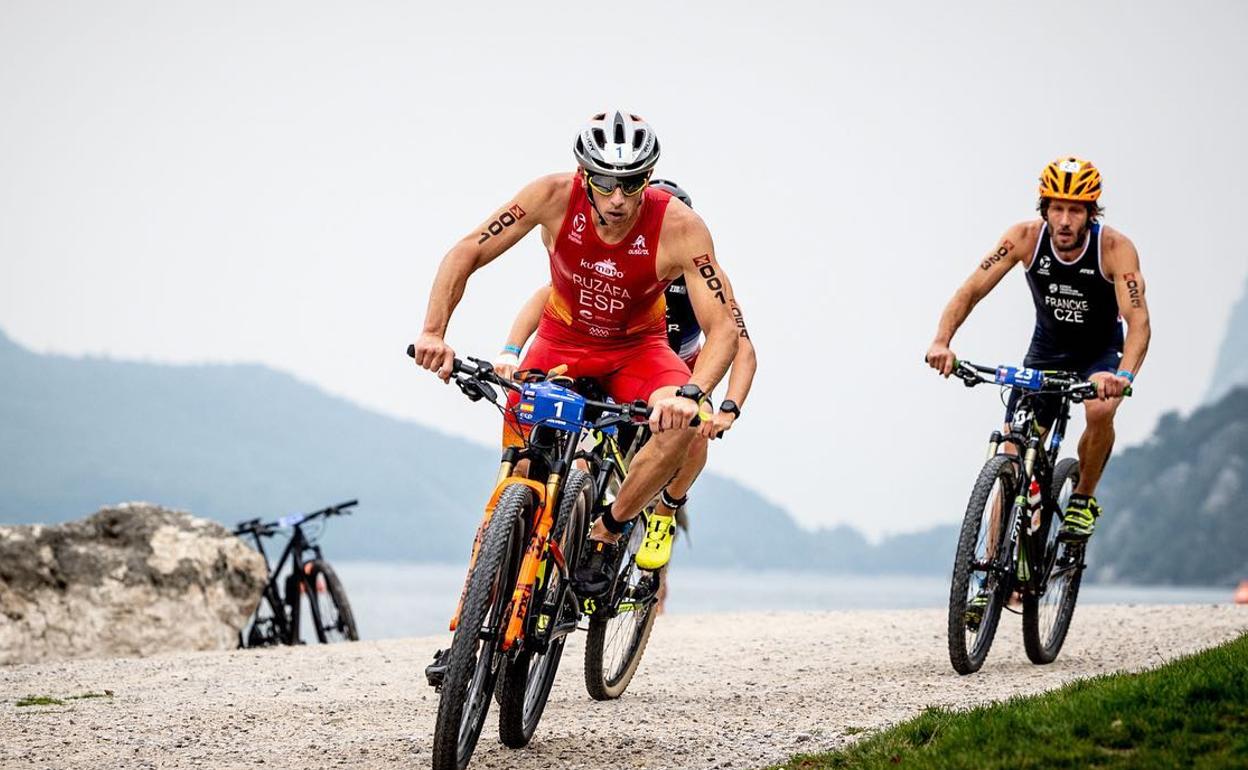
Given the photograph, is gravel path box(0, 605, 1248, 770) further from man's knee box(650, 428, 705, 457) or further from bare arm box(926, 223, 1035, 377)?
bare arm box(926, 223, 1035, 377)

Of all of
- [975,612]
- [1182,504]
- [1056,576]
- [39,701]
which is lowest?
[39,701]

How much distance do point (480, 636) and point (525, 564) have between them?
41cm

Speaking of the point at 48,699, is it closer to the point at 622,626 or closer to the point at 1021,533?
the point at 622,626

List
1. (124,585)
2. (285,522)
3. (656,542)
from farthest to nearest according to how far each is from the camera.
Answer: (285,522) < (124,585) < (656,542)

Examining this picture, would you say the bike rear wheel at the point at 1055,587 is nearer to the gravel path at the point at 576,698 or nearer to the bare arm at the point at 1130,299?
the gravel path at the point at 576,698

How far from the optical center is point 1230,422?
482 feet

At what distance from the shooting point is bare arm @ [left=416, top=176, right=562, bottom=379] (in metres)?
6.84

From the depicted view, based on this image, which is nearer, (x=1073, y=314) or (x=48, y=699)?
(x=48, y=699)

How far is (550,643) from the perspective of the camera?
694 centimetres

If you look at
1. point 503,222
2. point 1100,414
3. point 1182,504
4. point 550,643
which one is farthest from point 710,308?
point 1182,504

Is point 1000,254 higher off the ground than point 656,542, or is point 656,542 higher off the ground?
point 1000,254

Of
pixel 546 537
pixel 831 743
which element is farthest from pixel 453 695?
pixel 831 743

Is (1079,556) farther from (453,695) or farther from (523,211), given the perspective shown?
(453,695)

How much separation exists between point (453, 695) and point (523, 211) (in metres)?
2.58
